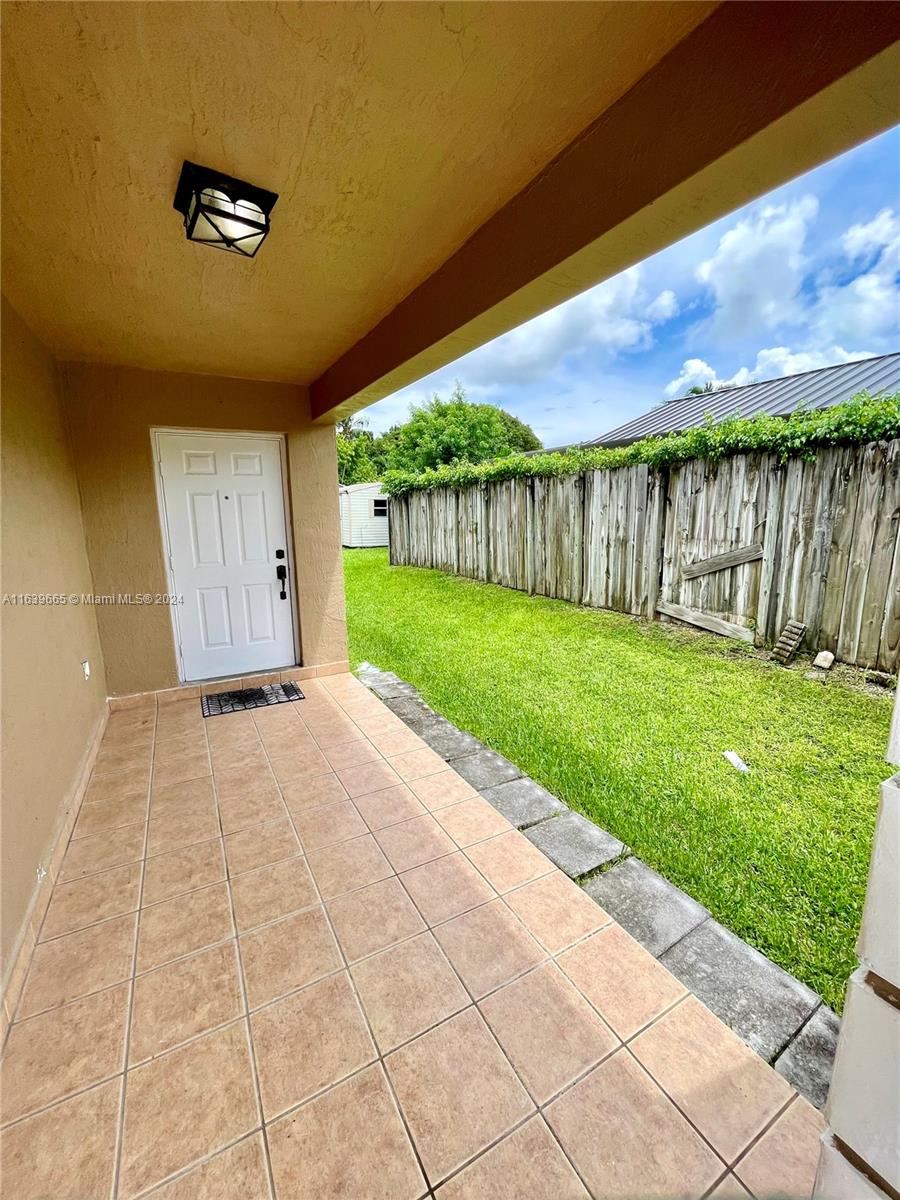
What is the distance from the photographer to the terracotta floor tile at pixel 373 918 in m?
1.70

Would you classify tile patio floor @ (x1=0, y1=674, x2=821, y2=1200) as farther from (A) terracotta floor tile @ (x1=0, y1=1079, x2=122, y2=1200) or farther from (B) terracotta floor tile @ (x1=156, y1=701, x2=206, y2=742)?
(B) terracotta floor tile @ (x1=156, y1=701, x2=206, y2=742)

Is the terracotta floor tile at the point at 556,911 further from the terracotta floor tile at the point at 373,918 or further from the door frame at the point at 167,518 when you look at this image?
the door frame at the point at 167,518

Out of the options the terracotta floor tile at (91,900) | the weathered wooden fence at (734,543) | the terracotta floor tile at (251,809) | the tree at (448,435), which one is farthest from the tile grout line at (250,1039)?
the tree at (448,435)

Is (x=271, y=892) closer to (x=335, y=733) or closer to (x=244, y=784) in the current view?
(x=244, y=784)

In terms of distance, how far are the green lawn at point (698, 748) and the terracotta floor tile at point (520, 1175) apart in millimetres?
951

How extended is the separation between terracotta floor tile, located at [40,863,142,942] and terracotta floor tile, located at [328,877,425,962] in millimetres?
822

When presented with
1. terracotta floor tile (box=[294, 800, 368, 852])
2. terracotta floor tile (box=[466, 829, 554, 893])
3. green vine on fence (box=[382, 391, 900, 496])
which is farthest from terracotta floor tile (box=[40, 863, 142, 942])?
green vine on fence (box=[382, 391, 900, 496])

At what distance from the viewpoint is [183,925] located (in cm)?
179

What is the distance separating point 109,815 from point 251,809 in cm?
70

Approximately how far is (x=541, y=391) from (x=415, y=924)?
104ft

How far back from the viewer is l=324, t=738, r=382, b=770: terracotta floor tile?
2898 mm

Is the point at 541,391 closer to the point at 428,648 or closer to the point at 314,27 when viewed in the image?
the point at 428,648

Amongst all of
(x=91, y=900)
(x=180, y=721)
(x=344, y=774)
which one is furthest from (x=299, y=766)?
(x=180, y=721)

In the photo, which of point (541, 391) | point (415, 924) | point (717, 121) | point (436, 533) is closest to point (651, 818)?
point (415, 924)
